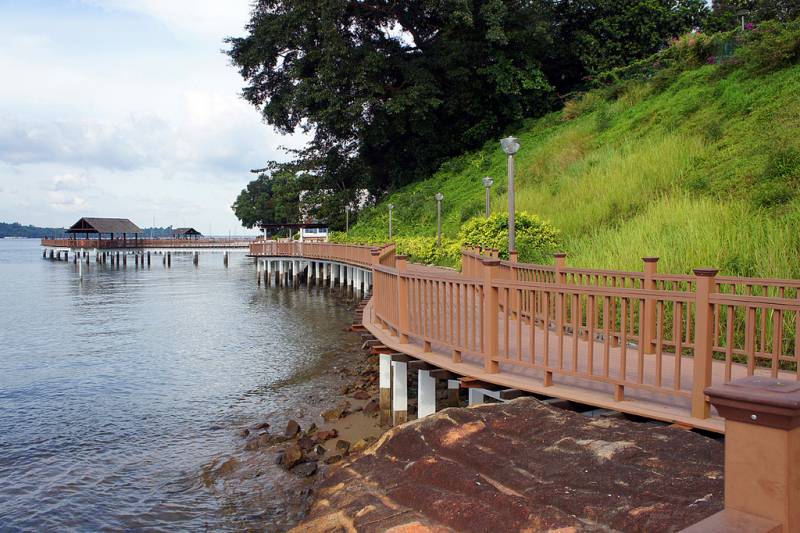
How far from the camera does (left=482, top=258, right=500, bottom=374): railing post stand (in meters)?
6.75

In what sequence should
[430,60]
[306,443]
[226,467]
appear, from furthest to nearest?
[430,60] < [306,443] < [226,467]

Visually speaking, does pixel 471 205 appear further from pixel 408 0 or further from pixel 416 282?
pixel 416 282

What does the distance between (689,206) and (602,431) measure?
10655 mm

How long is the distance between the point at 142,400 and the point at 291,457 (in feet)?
19.7

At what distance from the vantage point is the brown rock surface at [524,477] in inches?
155

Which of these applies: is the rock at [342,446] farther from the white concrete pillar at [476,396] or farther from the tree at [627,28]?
the tree at [627,28]

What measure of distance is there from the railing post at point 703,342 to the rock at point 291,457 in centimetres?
553

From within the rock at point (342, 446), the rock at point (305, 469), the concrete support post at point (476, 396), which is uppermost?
the concrete support post at point (476, 396)

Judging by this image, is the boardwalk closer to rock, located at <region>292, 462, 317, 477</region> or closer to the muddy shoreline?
the muddy shoreline

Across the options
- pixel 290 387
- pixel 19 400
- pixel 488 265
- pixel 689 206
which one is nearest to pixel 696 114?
pixel 689 206

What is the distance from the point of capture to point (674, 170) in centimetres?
1839

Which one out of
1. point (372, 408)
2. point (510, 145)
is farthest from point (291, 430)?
point (510, 145)

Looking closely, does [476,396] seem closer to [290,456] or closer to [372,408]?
[290,456]

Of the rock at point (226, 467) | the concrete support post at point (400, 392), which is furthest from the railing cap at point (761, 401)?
the rock at point (226, 467)
